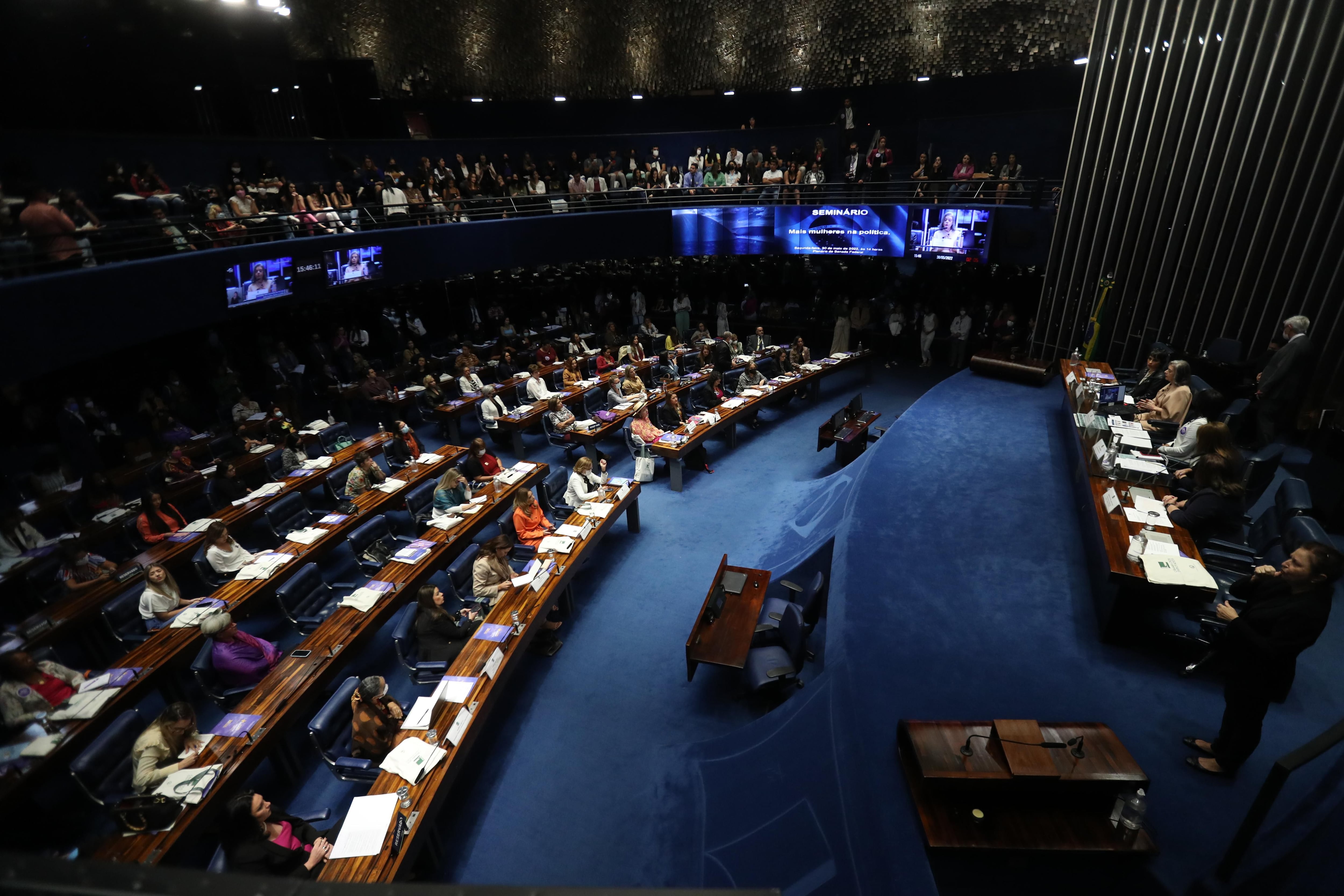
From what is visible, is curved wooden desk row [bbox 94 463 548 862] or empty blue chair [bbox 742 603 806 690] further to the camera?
empty blue chair [bbox 742 603 806 690]

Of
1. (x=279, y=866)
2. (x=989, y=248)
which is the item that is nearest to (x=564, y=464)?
(x=279, y=866)

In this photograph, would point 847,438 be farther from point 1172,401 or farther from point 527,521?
point 527,521

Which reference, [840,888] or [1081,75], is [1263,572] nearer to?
[840,888]

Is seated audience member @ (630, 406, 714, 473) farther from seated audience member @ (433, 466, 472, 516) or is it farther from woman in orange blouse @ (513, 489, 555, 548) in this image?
seated audience member @ (433, 466, 472, 516)

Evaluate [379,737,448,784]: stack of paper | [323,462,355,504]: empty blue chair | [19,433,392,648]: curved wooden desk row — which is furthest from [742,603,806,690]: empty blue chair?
[19,433,392,648]: curved wooden desk row

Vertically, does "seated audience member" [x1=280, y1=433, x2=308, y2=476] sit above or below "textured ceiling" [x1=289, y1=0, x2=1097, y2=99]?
below

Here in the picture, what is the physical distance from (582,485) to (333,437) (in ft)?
14.2

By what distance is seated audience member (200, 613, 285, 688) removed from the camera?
5.07 m

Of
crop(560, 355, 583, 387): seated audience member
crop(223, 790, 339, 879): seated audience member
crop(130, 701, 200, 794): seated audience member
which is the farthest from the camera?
crop(560, 355, 583, 387): seated audience member

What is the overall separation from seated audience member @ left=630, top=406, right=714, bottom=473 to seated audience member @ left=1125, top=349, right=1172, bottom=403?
19.7ft

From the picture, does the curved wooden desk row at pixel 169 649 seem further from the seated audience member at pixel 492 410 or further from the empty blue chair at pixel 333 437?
the seated audience member at pixel 492 410

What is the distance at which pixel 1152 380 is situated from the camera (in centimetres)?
809

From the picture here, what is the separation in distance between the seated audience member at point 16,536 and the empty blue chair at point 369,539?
3100 millimetres

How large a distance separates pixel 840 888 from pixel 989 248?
1303 cm
